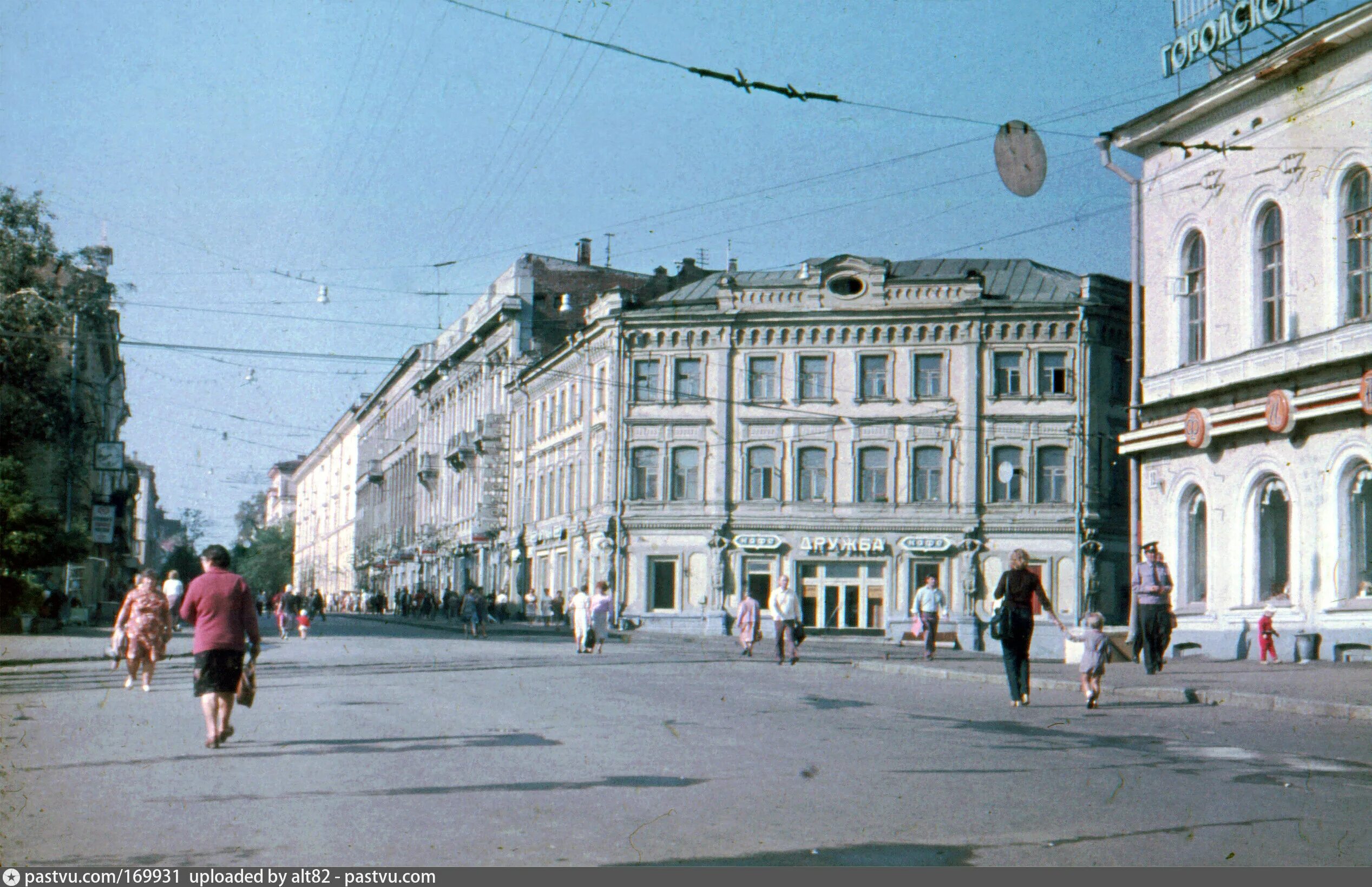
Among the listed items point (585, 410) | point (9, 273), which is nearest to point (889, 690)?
point (9, 273)

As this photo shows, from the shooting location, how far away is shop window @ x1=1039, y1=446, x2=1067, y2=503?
55.1 meters

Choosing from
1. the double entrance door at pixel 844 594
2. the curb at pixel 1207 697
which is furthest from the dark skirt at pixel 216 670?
the double entrance door at pixel 844 594

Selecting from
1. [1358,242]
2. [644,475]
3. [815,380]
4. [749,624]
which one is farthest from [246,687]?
[644,475]

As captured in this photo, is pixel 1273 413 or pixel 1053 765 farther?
pixel 1273 413

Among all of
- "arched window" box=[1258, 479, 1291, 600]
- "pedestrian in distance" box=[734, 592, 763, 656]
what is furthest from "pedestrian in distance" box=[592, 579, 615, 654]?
"arched window" box=[1258, 479, 1291, 600]

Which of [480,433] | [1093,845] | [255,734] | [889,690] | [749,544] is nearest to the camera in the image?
[1093,845]

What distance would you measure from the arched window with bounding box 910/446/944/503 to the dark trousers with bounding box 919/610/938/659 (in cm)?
2484

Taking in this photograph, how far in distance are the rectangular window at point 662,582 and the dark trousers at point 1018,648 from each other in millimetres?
40044

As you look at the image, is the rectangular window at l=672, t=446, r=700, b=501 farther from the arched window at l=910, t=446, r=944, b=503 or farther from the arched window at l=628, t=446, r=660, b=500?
the arched window at l=910, t=446, r=944, b=503

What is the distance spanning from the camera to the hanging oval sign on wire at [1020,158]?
58.2 ft

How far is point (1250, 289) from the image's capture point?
2966 centimetres

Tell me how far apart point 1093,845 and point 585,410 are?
54.8 m

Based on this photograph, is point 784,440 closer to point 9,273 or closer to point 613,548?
point 613,548

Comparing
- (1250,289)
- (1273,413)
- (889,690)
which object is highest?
(1250,289)
